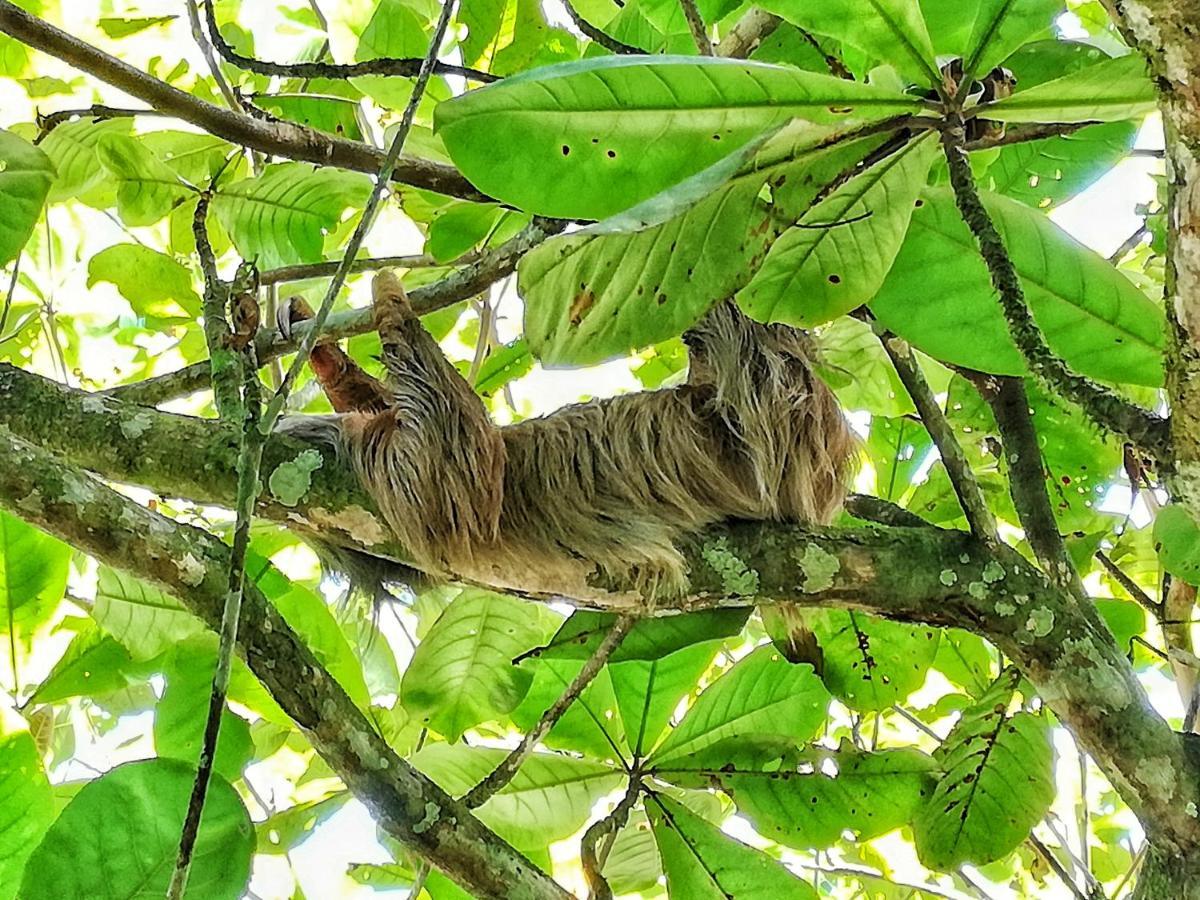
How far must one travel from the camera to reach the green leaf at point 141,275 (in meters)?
Result: 2.83

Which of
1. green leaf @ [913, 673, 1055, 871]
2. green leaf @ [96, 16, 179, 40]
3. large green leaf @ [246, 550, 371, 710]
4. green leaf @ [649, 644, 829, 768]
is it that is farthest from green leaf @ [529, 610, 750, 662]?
green leaf @ [96, 16, 179, 40]

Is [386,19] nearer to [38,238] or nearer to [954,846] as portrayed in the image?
[38,238]

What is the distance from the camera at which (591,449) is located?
9.39 ft

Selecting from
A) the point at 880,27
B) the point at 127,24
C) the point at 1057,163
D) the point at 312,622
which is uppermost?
the point at 127,24

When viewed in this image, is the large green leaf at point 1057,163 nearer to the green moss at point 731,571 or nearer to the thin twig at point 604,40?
the thin twig at point 604,40

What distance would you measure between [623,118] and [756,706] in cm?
159

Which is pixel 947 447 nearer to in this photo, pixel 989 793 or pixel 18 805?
pixel 989 793

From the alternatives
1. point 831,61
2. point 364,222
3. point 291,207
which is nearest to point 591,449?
point 291,207

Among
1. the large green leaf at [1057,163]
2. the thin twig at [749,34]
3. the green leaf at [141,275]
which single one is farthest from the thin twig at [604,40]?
the green leaf at [141,275]

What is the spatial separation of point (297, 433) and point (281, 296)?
80cm

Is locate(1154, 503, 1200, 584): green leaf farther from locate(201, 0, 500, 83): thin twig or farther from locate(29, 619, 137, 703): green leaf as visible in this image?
locate(29, 619, 137, 703): green leaf

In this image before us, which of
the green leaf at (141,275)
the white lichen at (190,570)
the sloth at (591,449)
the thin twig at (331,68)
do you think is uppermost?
the green leaf at (141,275)

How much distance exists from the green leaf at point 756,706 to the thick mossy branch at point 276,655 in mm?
728

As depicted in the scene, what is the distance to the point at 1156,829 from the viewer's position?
1900 millimetres
